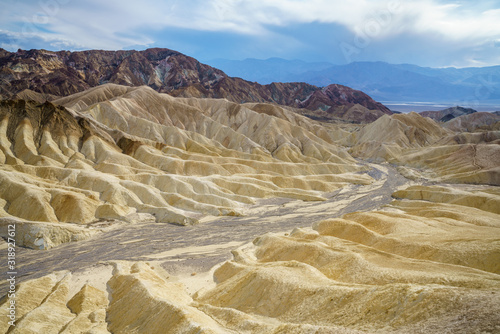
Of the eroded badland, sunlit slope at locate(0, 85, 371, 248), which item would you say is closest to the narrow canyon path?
the eroded badland

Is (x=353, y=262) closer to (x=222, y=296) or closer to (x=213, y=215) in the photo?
(x=222, y=296)

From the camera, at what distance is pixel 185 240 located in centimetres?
4409

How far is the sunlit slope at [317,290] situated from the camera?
53.3ft

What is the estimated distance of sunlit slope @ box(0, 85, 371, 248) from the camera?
4947 cm

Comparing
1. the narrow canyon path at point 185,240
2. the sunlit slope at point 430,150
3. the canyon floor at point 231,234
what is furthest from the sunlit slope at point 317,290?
the sunlit slope at point 430,150

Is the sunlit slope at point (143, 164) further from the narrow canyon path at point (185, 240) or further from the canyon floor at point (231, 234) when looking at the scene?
the narrow canyon path at point (185, 240)

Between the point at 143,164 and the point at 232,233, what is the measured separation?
36.8m

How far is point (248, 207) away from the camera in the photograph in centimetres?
6012

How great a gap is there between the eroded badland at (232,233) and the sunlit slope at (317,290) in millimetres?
124

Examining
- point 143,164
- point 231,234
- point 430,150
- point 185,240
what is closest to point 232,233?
point 231,234

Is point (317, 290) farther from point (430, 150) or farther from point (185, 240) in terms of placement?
point (430, 150)

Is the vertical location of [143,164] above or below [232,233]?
above

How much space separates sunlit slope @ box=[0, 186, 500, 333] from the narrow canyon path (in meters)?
2.90

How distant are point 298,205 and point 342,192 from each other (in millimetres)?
14834
